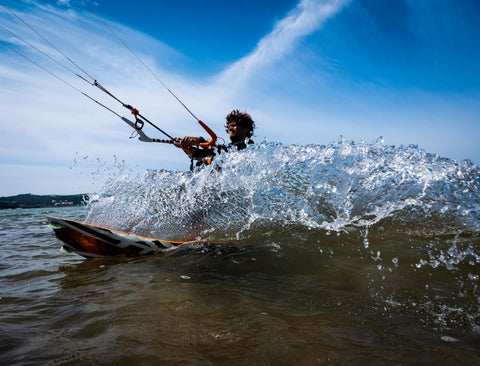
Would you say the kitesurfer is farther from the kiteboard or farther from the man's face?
the kiteboard

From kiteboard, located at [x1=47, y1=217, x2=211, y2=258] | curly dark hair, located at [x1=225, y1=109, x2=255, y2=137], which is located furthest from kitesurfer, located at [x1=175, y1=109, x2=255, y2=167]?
kiteboard, located at [x1=47, y1=217, x2=211, y2=258]

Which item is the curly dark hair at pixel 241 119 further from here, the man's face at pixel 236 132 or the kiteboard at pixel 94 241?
the kiteboard at pixel 94 241

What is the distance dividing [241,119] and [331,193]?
3.55m

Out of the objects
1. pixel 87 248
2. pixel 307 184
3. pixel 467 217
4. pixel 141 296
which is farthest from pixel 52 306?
pixel 467 217

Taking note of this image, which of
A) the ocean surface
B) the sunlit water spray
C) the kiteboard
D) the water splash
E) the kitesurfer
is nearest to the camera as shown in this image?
the ocean surface

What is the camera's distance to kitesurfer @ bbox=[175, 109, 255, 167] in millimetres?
6211

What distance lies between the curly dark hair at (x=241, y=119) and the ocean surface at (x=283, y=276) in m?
1.87

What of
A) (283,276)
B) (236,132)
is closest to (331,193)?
(283,276)

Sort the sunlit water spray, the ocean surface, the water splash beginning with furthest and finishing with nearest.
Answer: the water splash → the sunlit water spray → the ocean surface

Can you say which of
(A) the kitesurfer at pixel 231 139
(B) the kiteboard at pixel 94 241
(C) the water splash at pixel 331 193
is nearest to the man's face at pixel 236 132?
(A) the kitesurfer at pixel 231 139

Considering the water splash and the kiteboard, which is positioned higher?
the water splash

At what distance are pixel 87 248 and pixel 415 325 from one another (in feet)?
15.2

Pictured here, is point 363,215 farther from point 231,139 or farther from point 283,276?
point 231,139

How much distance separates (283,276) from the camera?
3.08 m
